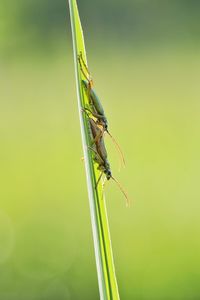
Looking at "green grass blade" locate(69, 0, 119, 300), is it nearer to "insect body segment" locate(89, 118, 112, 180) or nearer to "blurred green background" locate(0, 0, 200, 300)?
"insect body segment" locate(89, 118, 112, 180)

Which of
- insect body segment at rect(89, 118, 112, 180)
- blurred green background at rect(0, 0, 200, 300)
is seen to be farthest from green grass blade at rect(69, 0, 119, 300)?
blurred green background at rect(0, 0, 200, 300)

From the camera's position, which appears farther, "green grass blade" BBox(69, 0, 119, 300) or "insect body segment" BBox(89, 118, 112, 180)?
"insect body segment" BBox(89, 118, 112, 180)

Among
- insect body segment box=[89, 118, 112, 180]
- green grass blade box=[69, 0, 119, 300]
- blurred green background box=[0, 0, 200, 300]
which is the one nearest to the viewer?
green grass blade box=[69, 0, 119, 300]

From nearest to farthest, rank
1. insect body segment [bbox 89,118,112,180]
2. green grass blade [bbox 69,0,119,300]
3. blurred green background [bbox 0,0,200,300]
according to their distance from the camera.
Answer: green grass blade [bbox 69,0,119,300], insect body segment [bbox 89,118,112,180], blurred green background [bbox 0,0,200,300]

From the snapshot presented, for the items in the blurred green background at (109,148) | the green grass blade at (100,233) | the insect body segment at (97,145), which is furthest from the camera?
the blurred green background at (109,148)

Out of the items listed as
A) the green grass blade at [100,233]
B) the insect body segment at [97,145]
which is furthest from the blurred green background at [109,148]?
the green grass blade at [100,233]

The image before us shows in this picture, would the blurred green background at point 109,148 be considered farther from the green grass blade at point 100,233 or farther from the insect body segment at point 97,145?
the green grass blade at point 100,233

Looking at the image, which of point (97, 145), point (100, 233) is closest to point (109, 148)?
point (97, 145)

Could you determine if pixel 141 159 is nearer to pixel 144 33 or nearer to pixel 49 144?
pixel 49 144
